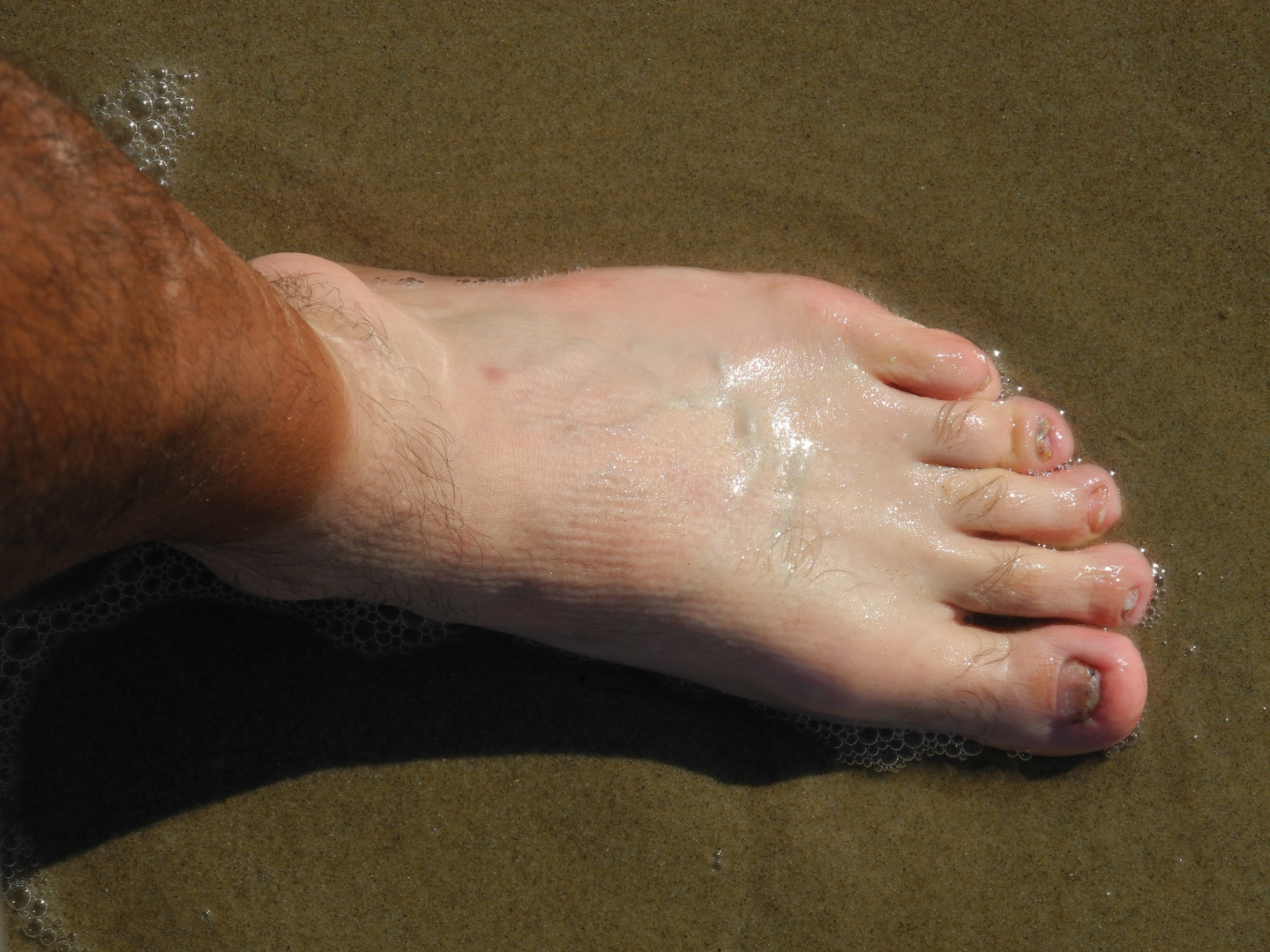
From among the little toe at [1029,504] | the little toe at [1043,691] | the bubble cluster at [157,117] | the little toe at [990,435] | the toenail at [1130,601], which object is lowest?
the little toe at [1043,691]

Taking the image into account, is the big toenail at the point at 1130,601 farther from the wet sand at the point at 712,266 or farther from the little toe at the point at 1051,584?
the wet sand at the point at 712,266

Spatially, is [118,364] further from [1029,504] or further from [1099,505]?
[1099,505]

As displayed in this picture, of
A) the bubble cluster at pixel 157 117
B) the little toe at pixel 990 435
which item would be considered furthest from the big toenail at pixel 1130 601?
the bubble cluster at pixel 157 117

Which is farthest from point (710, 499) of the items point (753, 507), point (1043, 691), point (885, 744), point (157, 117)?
point (157, 117)

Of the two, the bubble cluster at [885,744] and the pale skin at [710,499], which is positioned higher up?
the pale skin at [710,499]

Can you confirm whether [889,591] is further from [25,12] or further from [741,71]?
[25,12]

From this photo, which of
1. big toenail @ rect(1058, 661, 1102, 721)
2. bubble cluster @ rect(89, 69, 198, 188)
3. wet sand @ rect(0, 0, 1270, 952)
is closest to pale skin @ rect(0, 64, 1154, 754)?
big toenail @ rect(1058, 661, 1102, 721)
